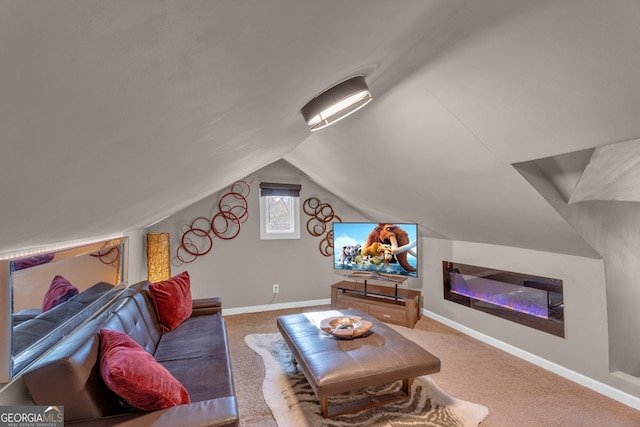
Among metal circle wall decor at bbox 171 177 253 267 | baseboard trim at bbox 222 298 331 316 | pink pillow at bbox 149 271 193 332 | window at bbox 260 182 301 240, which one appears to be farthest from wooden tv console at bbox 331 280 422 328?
pink pillow at bbox 149 271 193 332

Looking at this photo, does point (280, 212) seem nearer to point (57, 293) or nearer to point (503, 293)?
point (503, 293)

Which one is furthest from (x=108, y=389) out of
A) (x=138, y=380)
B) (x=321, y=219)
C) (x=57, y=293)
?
(x=321, y=219)

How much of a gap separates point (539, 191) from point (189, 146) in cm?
243

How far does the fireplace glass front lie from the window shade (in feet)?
7.84

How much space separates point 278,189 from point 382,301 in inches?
86.9

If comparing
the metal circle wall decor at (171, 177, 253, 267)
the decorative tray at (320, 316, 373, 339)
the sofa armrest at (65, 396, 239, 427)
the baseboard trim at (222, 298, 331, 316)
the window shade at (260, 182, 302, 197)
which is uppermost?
the window shade at (260, 182, 302, 197)

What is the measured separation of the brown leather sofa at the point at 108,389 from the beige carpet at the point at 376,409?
0.59 meters

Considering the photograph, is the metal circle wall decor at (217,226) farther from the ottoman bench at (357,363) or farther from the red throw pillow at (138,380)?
the red throw pillow at (138,380)

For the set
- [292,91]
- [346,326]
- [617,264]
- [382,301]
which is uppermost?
[292,91]

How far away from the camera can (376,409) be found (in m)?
2.47

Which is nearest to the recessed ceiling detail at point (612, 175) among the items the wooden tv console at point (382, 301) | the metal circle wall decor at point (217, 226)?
the wooden tv console at point (382, 301)

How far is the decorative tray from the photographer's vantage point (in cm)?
275

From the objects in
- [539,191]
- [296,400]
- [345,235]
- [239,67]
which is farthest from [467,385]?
[239,67]

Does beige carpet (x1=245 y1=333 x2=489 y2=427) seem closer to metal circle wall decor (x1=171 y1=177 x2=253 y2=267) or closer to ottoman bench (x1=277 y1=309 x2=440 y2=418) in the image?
ottoman bench (x1=277 y1=309 x2=440 y2=418)
